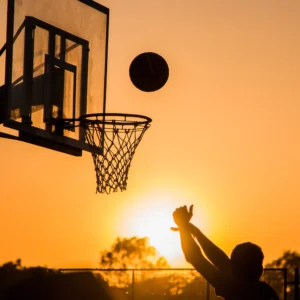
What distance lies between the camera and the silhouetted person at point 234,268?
5.09 metres

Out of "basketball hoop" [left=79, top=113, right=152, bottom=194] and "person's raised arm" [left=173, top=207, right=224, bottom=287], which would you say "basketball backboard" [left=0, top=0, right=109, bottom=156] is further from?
"person's raised arm" [left=173, top=207, right=224, bottom=287]

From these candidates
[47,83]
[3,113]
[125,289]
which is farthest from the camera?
[125,289]

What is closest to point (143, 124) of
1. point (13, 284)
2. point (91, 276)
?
point (91, 276)

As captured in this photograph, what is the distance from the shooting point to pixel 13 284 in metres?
30.7

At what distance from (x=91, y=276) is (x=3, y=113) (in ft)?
48.2

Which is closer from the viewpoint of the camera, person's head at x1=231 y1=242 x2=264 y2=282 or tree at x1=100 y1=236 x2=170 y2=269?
person's head at x1=231 y1=242 x2=264 y2=282

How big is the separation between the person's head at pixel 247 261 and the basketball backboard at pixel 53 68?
5570 mm

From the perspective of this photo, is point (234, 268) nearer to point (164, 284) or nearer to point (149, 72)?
point (149, 72)

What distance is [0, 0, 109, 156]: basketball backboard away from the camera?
10602mm

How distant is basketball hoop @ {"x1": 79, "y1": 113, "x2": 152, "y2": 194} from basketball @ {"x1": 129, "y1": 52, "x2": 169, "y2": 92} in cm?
40

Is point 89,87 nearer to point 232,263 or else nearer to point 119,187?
point 119,187

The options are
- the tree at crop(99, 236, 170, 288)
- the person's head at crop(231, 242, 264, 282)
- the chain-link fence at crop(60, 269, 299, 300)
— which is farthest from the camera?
the tree at crop(99, 236, 170, 288)

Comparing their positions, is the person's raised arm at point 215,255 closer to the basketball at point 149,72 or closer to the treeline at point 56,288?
the basketball at point 149,72

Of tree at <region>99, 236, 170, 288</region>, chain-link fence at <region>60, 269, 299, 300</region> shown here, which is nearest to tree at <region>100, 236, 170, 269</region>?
tree at <region>99, 236, 170, 288</region>
